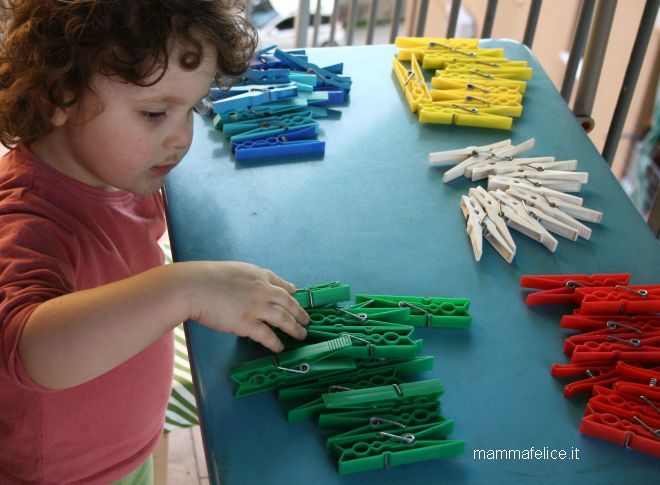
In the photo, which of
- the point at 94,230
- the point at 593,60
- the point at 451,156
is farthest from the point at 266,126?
the point at 593,60

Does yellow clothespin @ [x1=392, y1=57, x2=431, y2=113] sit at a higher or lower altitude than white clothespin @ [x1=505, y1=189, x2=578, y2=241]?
higher

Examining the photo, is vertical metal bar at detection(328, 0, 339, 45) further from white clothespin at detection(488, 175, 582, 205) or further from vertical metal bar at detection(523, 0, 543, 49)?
white clothespin at detection(488, 175, 582, 205)

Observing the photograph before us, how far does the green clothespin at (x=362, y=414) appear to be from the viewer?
84 cm

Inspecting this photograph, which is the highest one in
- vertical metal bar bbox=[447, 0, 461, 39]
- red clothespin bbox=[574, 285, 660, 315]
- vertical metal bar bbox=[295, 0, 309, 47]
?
red clothespin bbox=[574, 285, 660, 315]

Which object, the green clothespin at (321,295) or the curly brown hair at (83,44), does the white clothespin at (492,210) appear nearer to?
the green clothespin at (321,295)

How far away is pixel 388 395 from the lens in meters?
0.87

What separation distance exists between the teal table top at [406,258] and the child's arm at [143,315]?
62mm

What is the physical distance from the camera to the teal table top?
83cm

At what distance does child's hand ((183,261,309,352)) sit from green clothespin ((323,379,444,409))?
93 millimetres

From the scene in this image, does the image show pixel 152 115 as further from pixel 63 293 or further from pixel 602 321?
pixel 602 321

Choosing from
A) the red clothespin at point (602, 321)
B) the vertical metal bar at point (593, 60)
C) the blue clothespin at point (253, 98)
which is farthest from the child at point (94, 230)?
the vertical metal bar at point (593, 60)

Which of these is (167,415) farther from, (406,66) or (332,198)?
(406,66)

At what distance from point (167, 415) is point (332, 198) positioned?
479 millimetres

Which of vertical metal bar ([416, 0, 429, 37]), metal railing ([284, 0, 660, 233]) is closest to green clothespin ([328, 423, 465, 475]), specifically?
metal railing ([284, 0, 660, 233])
